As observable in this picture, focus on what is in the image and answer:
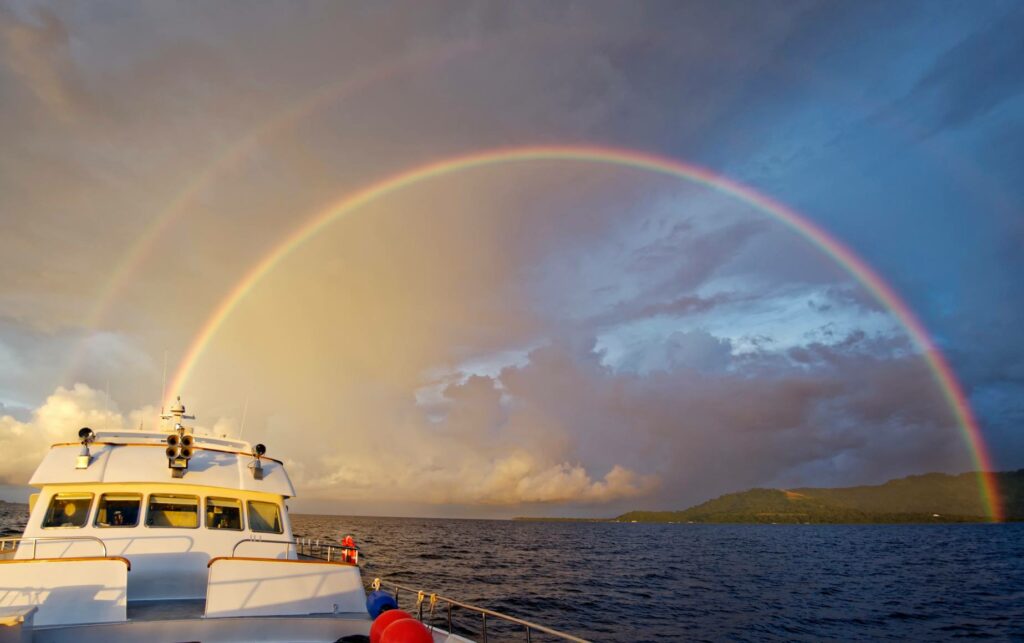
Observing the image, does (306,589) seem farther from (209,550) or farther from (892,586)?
(892,586)

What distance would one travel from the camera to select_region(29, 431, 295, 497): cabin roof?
10820mm

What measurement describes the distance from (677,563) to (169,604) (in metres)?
60.2

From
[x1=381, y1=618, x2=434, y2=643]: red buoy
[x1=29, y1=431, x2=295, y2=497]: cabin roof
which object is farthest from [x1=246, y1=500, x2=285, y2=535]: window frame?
[x1=381, y1=618, x2=434, y2=643]: red buoy

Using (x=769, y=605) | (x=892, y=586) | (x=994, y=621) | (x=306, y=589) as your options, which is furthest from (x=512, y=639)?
Result: (x=892, y=586)

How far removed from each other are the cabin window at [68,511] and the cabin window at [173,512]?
3.34 ft

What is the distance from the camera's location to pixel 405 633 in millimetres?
6820

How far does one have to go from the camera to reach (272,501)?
1202 cm

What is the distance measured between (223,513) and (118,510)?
170 centimetres

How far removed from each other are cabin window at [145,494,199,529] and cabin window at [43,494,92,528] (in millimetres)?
1018

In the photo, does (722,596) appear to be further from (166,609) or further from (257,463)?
(166,609)

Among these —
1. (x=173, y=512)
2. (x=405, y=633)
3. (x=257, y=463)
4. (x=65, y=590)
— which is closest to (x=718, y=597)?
(x=257, y=463)

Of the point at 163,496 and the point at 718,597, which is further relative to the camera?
the point at 718,597

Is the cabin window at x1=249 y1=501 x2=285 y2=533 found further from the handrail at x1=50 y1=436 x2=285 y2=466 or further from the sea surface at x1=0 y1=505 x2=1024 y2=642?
the sea surface at x1=0 y1=505 x2=1024 y2=642

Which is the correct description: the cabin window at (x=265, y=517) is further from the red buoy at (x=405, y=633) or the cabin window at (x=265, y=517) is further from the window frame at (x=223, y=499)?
the red buoy at (x=405, y=633)
